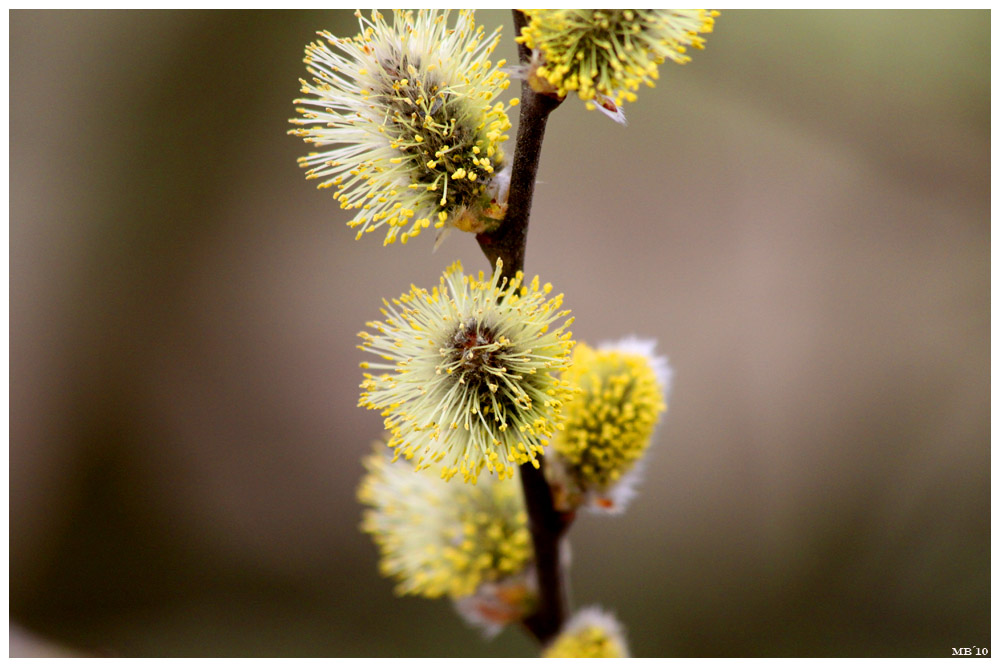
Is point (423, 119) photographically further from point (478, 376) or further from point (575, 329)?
point (575, 329)

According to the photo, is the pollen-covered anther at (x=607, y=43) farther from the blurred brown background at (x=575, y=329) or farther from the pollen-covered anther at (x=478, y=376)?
the blurred brown background at (x=575, y=329)

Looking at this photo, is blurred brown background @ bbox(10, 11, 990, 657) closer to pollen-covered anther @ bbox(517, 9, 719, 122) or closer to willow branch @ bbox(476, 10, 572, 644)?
willow branch @ bbox(476, 10, 572, 644)

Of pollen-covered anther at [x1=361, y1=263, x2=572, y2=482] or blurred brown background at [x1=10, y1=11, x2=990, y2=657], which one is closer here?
pollen-covered anther at [x1=361, y1=263, x2=572, y2=482]

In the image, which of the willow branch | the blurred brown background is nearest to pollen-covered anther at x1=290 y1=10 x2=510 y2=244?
the willow branch

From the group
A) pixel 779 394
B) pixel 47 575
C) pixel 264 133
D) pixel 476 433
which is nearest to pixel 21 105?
pixel 264 133
